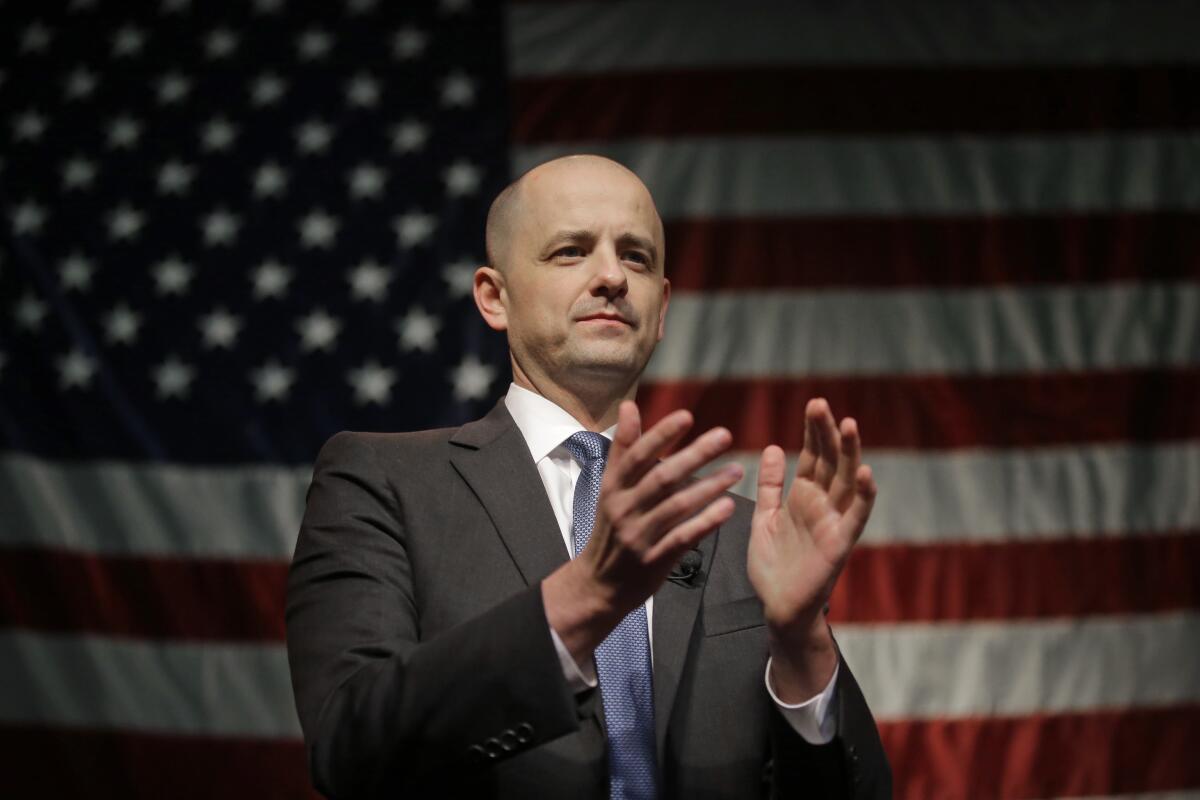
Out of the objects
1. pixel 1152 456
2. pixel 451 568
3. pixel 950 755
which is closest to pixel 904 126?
pixel 1152 456

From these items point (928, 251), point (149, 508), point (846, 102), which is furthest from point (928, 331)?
point (149, 508)

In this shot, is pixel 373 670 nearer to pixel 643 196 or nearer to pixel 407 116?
pixel 643 196

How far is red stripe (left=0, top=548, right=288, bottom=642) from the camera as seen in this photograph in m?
2.77

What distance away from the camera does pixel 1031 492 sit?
285cm

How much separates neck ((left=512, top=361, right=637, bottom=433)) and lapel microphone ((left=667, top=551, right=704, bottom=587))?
0.23 meters

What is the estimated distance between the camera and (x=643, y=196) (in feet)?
5.31

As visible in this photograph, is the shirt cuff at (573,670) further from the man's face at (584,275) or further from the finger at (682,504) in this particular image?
the man's face at (584,275)

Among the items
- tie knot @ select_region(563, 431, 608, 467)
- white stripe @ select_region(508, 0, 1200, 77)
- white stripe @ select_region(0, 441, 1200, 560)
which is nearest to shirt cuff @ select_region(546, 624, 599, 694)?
tie knot @ select_region(563, 431, 608, 467)

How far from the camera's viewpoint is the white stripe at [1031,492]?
283 centimetres

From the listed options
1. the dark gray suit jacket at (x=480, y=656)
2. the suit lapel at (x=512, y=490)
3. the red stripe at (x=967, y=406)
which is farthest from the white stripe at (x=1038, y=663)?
the suit lapel at (x=512, y=490)

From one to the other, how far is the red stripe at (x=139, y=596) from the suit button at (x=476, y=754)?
181 centimetres

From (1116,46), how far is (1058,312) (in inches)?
28.2

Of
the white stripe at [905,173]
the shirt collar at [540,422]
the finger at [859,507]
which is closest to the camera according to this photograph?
the finger at [859,507]

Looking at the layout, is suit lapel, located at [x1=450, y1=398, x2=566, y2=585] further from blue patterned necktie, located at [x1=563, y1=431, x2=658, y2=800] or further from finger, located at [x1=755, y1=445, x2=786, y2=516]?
finger, located at [x1=755, y1=445, x2=786, y2=516]
